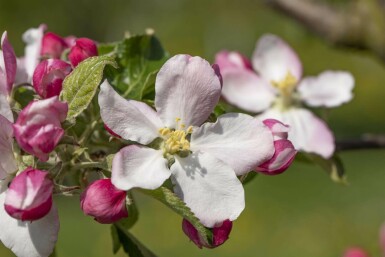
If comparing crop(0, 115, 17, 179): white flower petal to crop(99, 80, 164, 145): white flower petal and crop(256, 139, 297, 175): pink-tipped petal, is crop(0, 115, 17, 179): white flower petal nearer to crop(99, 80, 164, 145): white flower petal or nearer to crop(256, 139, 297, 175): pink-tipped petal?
crop(99, 80, 164, 145): white flower petal

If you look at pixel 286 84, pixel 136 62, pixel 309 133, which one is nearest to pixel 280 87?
pixel 286 84

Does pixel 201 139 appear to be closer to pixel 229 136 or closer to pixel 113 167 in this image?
pixel 229 136

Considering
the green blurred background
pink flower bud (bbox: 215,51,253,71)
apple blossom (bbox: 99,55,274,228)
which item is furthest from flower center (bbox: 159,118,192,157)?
the green blurred background

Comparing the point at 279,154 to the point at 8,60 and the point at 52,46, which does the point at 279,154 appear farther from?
the point at 52,46

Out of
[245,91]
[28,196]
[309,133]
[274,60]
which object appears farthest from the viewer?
[274,60]

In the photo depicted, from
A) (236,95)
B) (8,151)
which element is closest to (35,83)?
(8,151)

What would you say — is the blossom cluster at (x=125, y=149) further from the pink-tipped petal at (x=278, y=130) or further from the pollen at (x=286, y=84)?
the pollen at (x=286, y=84)

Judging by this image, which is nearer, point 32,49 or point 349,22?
point 32,49
